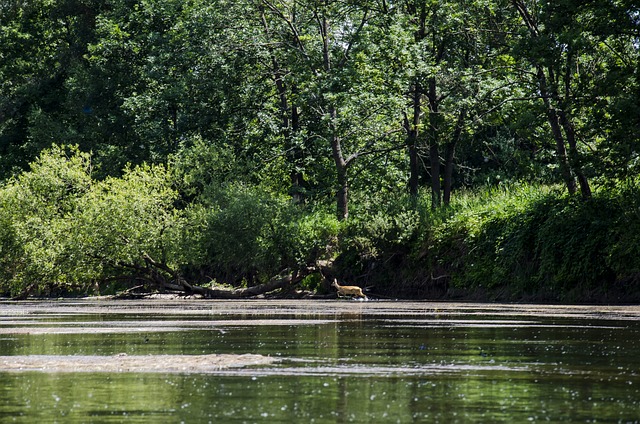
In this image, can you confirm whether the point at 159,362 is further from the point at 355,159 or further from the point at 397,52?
the point at 355,159

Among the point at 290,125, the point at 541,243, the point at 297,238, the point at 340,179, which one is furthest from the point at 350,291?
the point at 290,125

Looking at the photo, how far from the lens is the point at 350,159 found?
5019 centimetres

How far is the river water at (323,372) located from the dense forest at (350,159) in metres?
13.3

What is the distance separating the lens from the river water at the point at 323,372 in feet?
33.1

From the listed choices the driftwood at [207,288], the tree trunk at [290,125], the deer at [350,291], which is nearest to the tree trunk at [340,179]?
the tree trunk at [290,125]

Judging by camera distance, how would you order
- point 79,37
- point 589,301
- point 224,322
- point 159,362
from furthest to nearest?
1. point 79,37
2. point 589,301
3. point 224,322
4. point 159,362

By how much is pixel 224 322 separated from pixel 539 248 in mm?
15467

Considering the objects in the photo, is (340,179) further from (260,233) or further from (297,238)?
(260,233)

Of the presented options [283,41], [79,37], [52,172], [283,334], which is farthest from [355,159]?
[283,334]

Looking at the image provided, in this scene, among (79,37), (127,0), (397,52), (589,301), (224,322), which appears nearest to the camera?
(224,322)

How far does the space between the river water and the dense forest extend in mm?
13334

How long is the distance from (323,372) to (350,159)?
3693 centimetres

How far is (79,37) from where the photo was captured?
73562 mm

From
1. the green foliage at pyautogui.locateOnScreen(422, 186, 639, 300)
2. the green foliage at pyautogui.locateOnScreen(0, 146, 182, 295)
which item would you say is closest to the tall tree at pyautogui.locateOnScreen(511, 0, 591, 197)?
the green foliage at pyautogui.locateOnScreen(422, 186, 639, 300)
